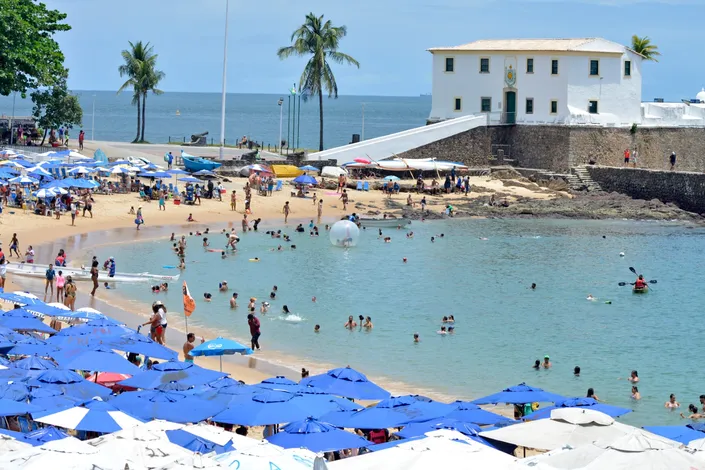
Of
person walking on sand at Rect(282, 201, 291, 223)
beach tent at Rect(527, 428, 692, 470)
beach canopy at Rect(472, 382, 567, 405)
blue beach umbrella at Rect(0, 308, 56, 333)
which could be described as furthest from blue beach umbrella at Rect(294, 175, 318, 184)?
beach tent at Rect(527, 428, 692, 470)

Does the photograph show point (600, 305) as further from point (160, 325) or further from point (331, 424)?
point (331, 424)

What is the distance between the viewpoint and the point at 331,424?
53.7 feet

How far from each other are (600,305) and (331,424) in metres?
21.8

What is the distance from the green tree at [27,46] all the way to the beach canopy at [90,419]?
112 feet

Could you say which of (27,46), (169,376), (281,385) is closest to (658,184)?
(27,46)

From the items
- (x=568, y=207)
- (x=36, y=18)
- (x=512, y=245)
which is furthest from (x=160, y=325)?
(x=568, y=207)

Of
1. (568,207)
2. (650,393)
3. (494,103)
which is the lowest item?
(650,393)

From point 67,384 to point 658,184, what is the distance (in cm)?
4672

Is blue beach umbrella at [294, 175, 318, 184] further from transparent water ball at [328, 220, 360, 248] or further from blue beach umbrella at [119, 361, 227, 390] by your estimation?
blue beach umbrella at [119, 361, 227, 390]

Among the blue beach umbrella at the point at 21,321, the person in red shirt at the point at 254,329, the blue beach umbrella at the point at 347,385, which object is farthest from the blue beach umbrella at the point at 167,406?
the person in red shirt at the point at 254,329

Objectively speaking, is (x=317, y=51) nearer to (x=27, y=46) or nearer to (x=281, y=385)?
(x=27, y=46)

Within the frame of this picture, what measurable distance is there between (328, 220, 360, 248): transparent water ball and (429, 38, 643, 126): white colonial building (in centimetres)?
2194

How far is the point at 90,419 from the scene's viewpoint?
1552 centimetres

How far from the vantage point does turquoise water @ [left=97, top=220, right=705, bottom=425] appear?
27.4 meters
